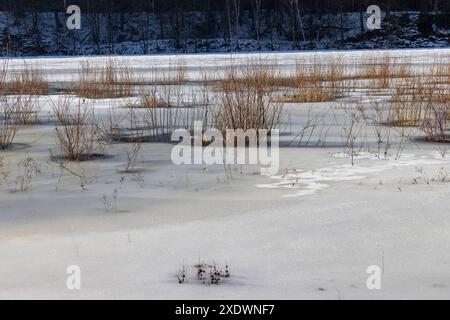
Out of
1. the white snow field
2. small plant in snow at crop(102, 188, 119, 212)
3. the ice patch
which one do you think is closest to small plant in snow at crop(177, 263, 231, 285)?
the white snow field

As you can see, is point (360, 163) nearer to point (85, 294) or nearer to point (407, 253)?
point (407, 253)

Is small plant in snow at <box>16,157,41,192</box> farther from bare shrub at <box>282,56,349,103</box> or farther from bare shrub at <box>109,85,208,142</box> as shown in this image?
bare shrub at <box>282,56,349,103</box>

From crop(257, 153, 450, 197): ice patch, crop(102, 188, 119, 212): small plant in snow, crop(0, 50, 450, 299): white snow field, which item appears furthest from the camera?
crop(257, 153, 450, 197): ice patch

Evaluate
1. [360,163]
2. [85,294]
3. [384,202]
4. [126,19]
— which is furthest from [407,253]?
[126,19]

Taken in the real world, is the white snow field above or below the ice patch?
below

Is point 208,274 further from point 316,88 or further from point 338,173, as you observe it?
point 316,88

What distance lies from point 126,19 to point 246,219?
145 ft

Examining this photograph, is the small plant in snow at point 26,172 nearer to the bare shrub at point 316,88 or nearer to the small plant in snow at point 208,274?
the small plant in snow at point 208,274

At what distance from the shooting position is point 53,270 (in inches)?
110

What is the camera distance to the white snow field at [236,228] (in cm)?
262

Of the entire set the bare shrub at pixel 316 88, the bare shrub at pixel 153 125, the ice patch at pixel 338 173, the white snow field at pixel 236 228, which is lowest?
the white snow field at pixel 236 228

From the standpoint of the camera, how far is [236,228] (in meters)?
3.45

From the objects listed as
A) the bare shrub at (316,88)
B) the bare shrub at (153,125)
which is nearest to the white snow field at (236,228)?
the bare shrub at (153,125)

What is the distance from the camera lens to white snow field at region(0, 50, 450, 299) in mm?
2615
